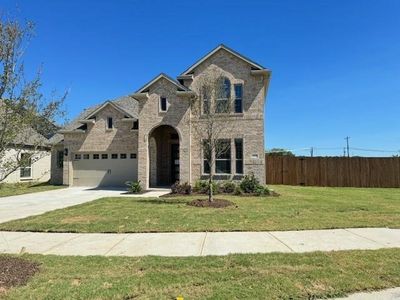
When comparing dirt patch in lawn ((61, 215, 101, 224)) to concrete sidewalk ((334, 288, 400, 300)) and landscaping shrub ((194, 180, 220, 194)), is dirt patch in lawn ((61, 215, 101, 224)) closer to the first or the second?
concrete sidewalk ((334, 288, 400, 300))

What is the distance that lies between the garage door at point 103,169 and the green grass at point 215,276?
1613 cm

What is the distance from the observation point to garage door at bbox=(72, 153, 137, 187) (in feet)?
72.5

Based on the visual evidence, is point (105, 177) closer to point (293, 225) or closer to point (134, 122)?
point (134, 122)

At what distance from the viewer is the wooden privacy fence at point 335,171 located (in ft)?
73.8

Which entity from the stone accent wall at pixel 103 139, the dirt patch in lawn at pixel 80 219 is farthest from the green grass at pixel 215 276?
the stone accent wall at pixel 103 139

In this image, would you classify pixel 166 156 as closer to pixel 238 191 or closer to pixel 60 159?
pixel 238 191

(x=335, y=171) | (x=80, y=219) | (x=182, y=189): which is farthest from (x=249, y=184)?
(x=80, y=219)

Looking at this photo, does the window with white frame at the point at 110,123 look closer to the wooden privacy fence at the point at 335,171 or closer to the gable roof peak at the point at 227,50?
the gable roof peak at the point at 227,50

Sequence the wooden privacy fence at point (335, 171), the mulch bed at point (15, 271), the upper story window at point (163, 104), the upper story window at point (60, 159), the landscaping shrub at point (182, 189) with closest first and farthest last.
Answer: the mulch bed at point (15, 271), the landscaping shrub at point (182, 189), the upper story window at point (163, 104), the wooden privacy fence at point (335, 171), the upper story window at point (60, 159)

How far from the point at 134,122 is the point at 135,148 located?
71.4 inches

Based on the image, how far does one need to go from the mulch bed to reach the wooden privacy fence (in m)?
20.2

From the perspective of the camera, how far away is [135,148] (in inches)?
859

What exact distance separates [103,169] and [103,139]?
216 centimetres

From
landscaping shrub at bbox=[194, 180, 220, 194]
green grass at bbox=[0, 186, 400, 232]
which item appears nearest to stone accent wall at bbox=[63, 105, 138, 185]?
landscaping shrub at bbox=[194, 180, 220, 194]
